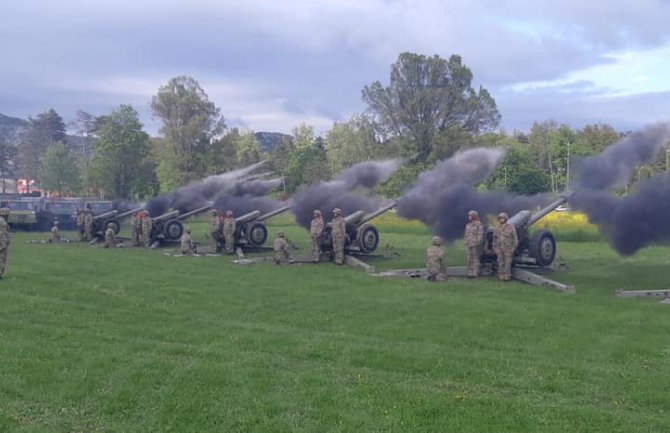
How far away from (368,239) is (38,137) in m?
127

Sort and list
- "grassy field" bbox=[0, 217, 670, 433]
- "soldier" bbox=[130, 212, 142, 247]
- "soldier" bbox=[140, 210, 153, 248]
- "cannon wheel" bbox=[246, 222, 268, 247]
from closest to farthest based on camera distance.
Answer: "grassy field" bbox=[0, 217, 670, 433] < "cannon wheel" bbox=[246, 222, 268, 247] < "soldier" bbox=[140, 210, 153, 248] < "soldier" bbox=[130, 212, 142, 247]

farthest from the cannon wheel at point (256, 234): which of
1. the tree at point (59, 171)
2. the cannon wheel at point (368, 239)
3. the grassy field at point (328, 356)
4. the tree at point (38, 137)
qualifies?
the tree at point (38, 137)

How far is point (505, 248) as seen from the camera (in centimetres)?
1734

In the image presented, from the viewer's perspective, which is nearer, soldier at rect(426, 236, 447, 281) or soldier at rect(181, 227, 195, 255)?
soldier at rect(426, 236, 447, 281)

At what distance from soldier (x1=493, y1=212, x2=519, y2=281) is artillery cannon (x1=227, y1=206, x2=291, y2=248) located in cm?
1043

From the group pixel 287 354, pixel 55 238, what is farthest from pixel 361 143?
pixel 287 354

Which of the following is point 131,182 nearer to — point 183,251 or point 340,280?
point 183,251

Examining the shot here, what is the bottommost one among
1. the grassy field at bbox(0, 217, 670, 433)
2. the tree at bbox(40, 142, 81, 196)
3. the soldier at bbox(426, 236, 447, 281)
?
the grassy field at bbox(0, 217, 670, 433)

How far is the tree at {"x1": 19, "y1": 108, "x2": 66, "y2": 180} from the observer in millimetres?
121375

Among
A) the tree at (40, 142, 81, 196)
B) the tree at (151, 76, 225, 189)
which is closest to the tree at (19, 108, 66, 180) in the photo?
the tree at (40, 142, 81, 196)

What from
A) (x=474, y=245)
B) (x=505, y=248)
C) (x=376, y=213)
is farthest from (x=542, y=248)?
(x=376, y=213)

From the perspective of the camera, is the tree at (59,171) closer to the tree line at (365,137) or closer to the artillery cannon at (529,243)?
the tree line at (365,137)

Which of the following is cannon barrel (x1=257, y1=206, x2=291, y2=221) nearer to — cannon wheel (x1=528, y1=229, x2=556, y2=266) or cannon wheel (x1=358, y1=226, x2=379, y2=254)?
cannon wheel (x1=358, y1=226, x2=379, y2=254)

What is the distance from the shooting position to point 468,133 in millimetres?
56625
